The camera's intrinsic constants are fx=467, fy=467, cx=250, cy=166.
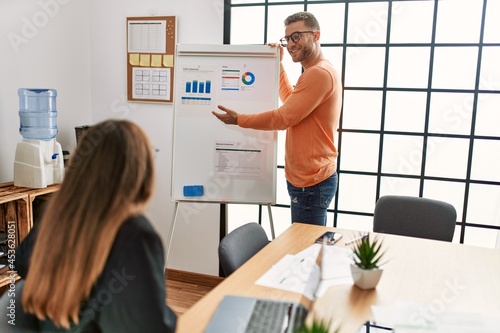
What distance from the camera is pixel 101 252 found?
116cm

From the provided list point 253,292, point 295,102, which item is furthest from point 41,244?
point 295,102

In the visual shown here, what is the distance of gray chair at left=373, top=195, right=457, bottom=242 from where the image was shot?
2.56 m

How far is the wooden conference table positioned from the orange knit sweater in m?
0.63

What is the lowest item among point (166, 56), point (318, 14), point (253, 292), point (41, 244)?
point (253, 292)

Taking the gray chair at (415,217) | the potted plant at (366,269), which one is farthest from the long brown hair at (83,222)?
the gray chair at (415,217)

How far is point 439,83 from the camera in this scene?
122 inches

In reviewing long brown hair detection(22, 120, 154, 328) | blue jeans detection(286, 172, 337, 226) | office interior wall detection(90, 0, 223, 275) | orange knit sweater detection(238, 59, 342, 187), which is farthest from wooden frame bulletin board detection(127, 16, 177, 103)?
long brown hair detection(22, 120, 154, 328)

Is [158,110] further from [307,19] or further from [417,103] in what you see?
[417,103]

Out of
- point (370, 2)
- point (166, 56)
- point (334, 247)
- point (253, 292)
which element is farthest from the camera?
point (166, 56)

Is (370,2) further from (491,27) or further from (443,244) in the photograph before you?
(443,244)

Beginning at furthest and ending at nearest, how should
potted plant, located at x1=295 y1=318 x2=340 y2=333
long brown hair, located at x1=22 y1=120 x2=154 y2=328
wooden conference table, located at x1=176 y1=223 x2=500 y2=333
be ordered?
wooden conference table, located at x1=176 y1=223 x2=500 y2=333
long brown hair, located at x1=22 y1=120 x2=154 y2=328
potted plant, located at x1=295 y1=318 x2=340 y2=333

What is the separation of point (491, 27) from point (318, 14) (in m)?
1.13

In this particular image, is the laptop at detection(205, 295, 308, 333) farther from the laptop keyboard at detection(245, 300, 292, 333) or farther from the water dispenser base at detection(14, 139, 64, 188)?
the water dispenser base at detection(14, 139, 64, 188)

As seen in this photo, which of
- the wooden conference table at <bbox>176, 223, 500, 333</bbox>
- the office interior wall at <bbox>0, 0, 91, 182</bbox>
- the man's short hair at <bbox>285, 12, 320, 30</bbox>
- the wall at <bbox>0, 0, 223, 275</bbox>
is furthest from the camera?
the wall at <bbox>0, 0, 223, 275</bbox>
